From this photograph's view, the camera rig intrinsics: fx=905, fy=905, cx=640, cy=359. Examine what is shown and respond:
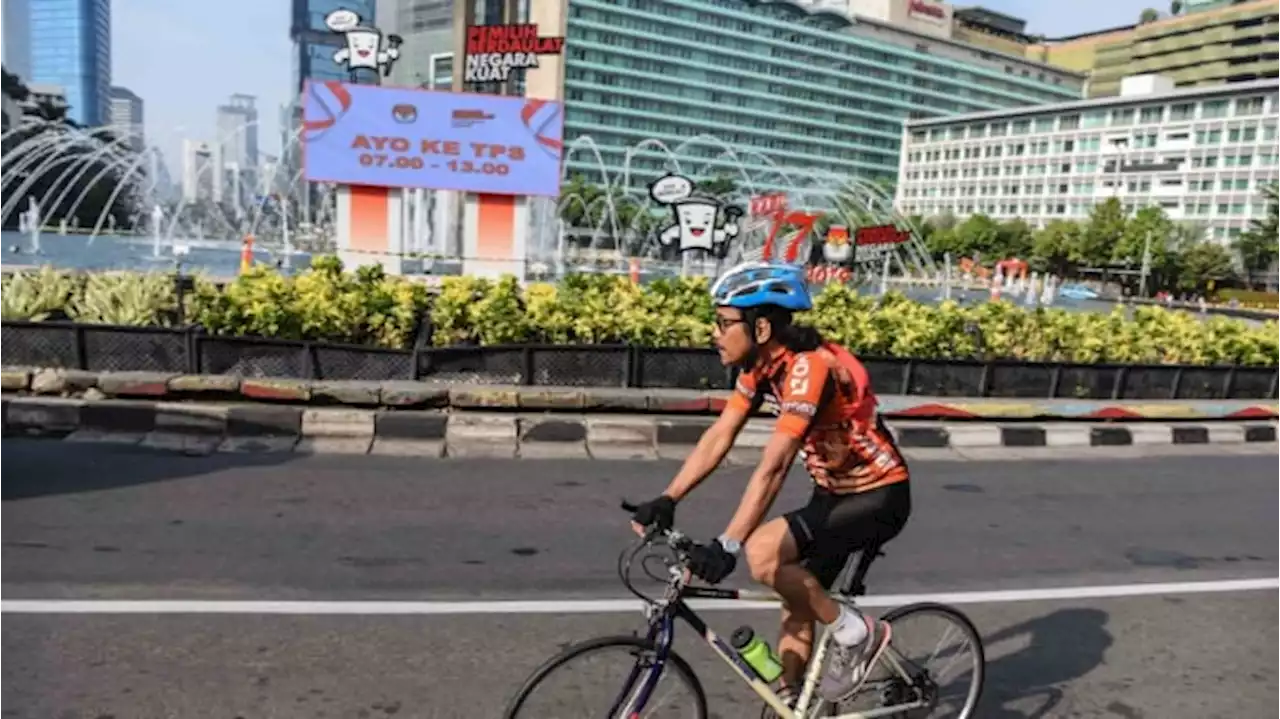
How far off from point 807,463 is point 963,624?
1010 mm

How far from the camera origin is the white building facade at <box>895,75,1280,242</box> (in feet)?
316

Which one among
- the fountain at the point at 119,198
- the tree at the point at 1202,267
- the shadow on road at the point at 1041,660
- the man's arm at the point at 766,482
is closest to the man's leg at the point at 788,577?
the man's arm at the point at 766,482

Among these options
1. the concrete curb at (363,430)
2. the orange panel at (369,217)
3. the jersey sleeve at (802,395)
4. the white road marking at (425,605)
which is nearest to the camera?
the jersey sleeve at (802,395)

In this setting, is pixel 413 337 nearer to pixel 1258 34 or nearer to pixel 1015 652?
pixel 1015 652

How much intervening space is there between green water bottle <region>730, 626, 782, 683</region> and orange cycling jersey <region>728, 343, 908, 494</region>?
61cm

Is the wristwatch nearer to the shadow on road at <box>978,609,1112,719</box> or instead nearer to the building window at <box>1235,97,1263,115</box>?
the shadow on road at <box>978,609,1112,719</box>

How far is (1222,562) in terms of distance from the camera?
6.20 m

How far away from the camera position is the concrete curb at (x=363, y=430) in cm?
785

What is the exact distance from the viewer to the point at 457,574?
511 cm

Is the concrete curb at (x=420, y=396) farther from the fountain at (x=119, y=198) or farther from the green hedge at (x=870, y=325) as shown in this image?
the fountain at (x=119, y=198)

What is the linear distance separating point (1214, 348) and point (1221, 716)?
10.3m

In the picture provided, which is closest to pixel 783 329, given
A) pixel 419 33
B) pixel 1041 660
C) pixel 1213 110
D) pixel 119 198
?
pixel 1041 660

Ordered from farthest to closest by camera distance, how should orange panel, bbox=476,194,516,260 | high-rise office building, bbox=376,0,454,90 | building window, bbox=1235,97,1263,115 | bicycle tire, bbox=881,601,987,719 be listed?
high-rise office building, bbox=376,0,454,90 < building window, bbox=1235,97,1263,115 < orange panel, bbox=476,194,516,260 < bicycle tire, bbox=881,601,987,719

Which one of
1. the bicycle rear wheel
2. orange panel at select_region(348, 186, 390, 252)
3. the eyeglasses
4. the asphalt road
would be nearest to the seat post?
the bicycle rear wheel
